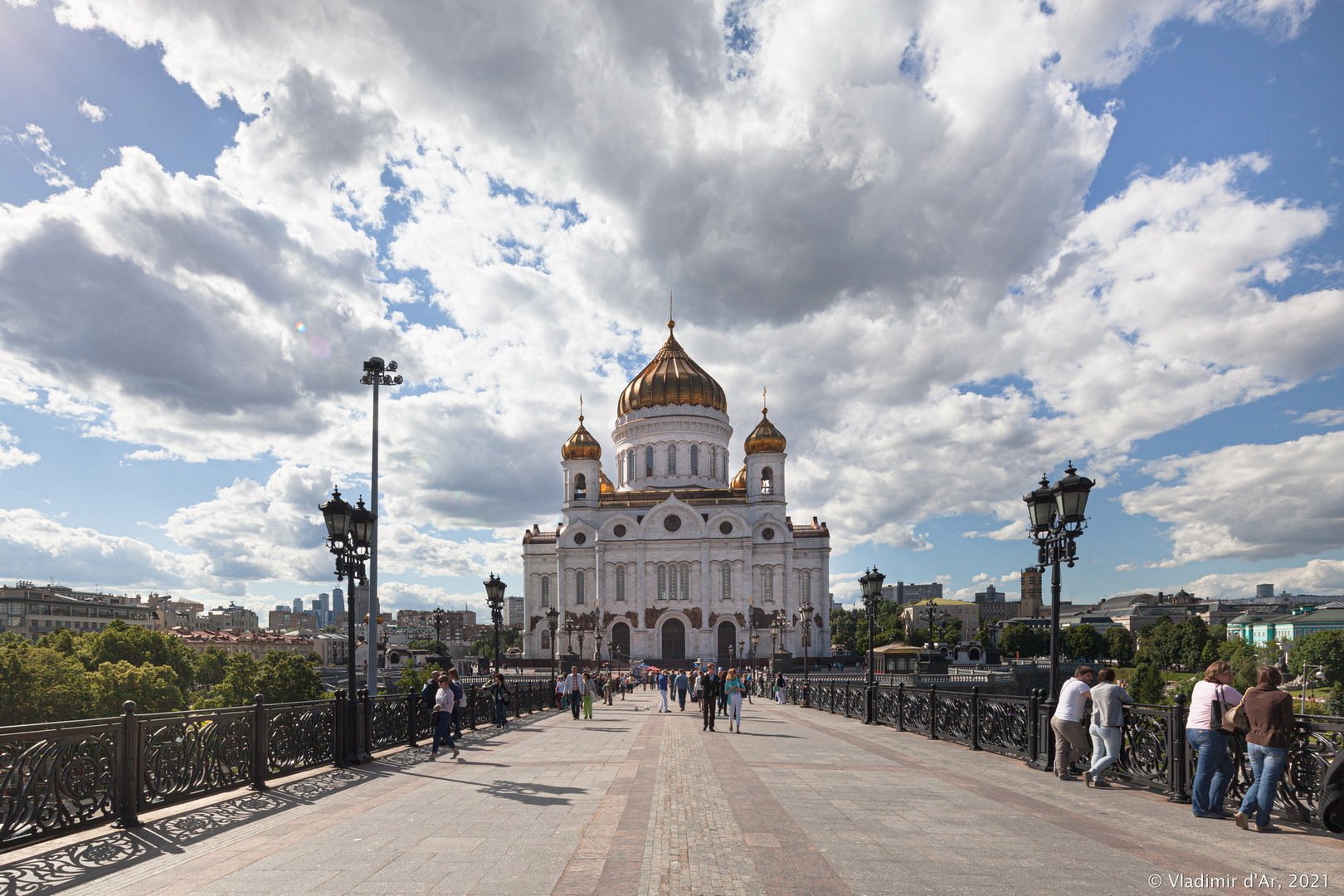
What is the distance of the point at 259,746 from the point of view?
10.9m

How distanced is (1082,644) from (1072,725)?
110 m

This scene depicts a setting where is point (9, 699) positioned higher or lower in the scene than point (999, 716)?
lower

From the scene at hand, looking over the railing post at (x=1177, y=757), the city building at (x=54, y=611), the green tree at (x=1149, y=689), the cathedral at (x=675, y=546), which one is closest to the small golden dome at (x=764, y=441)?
the cathedral at (x=675, y=546)

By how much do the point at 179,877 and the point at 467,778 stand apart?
17.5 ft

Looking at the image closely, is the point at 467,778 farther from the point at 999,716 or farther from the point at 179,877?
the point at 999,716

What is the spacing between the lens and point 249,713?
36.0ft

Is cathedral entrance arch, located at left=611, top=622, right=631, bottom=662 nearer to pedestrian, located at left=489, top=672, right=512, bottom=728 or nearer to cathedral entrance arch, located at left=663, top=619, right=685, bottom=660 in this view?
cathedral entrance arch, located at left=663, top=619, right=685, bottom=660

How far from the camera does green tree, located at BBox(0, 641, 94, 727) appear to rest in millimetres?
40344

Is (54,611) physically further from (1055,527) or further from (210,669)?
(1055,527)

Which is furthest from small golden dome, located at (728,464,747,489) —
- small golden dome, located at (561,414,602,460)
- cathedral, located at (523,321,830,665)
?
small golden dome, located at (561,414,602,460)

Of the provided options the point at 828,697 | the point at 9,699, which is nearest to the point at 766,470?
the point at 828,697

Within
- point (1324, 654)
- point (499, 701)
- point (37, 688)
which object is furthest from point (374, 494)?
point (1324, 654)

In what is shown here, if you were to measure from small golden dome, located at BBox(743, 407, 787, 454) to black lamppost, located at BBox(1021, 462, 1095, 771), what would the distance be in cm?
5981

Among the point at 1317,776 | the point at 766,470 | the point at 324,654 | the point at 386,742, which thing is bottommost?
the point at 324,654
